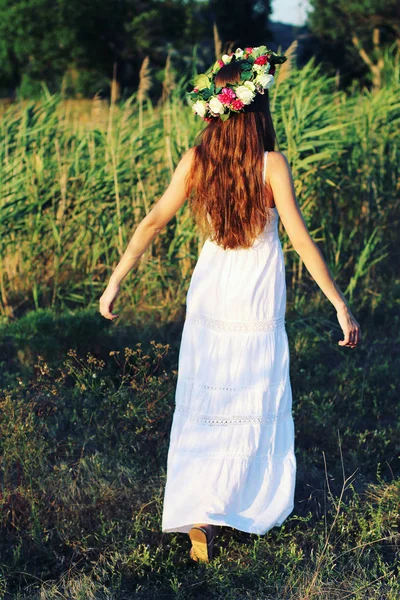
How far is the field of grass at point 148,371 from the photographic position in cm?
273

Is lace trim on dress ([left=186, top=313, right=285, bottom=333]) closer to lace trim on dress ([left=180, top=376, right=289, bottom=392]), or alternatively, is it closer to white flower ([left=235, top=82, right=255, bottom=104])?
lace trim on dress ([left=180, top=376, right=289, bottom=392])

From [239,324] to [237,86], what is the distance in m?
0.87

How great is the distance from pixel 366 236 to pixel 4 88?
28.0 metres

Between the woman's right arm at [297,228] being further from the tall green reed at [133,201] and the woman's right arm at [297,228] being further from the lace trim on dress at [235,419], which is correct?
the tall green reed at [133,201]

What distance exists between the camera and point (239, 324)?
9.14 feet

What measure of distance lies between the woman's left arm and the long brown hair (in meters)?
0.04

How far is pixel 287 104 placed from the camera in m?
5.72

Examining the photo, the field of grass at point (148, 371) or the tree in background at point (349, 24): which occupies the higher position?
the tree in background at point (349, 24)

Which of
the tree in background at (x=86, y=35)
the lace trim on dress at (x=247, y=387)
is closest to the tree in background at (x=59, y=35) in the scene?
the tree in background at (x=86, y=35)

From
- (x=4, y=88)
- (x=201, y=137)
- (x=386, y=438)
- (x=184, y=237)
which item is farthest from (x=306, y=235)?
(x=4, y=88)

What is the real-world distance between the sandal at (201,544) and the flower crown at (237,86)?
1.53 metres

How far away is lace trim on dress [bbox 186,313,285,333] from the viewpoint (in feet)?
9.14

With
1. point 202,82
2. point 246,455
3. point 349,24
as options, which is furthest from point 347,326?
point 349,24

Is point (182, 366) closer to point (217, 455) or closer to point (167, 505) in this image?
point (217, 455)
